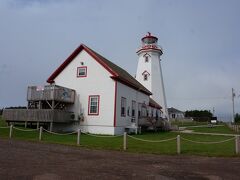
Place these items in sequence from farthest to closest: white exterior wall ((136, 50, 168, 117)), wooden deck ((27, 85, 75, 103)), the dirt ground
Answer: white exterior wall ((136, 50, 168, 117)) → wooden deck ((27, 85, 75, 103)) → the dirt ground

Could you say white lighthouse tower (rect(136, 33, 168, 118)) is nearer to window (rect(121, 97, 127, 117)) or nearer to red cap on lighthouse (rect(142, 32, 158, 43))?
red cap on lighthouse (rect(142, 32, 158, 43))

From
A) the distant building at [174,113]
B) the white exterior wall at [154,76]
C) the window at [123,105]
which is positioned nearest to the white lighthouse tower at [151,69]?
the white exterior wall at [154,76]

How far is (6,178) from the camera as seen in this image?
25.0ft

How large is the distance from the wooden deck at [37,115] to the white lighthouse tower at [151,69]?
18.2m

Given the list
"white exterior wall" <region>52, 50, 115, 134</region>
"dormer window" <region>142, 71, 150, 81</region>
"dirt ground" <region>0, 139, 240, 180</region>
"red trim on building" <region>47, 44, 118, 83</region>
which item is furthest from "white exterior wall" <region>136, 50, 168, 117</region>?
"dirt ground" <region>0, 139, 240, 180</region>

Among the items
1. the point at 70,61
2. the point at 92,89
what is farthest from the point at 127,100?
the point at 70,61

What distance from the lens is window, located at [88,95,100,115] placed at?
25.1 meters

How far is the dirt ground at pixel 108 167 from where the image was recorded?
8484mm

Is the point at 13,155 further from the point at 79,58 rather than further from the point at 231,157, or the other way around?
the point at 79,58

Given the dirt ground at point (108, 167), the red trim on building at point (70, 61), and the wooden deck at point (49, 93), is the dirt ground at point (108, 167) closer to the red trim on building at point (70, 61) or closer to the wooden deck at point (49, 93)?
the wooden deck at point (49, 93)

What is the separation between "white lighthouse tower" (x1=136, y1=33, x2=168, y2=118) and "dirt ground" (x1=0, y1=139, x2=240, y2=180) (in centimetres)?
2836

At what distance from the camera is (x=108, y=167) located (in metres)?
9.91

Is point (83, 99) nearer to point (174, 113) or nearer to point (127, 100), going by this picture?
point (127, 100)

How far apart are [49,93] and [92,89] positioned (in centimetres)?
387
